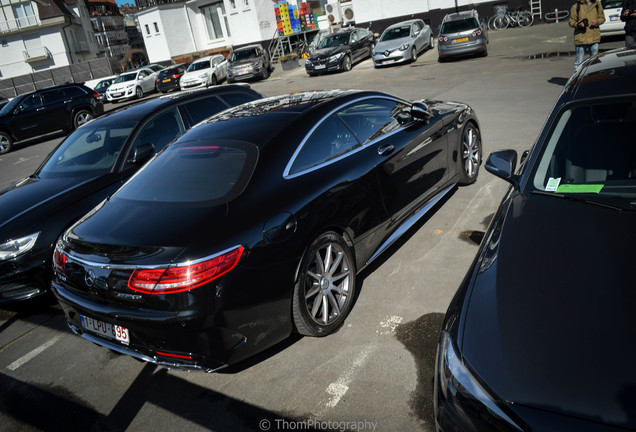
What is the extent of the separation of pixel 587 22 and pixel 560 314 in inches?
395

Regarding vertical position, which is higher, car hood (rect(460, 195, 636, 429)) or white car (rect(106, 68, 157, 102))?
white car (rect(106, 68, 157, 102))

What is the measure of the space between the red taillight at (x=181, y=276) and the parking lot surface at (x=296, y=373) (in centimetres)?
84

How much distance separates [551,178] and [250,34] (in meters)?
36.4

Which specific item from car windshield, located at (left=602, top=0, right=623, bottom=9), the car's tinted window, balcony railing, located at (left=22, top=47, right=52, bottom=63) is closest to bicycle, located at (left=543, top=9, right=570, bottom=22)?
car windshield, located at (left=602, top=0, right=623, bottom=9)

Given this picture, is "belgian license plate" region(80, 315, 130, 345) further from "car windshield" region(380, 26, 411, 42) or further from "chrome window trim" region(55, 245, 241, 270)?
"car windshield" region(380, 26, 411, 42)

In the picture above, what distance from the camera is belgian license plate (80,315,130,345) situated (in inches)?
119

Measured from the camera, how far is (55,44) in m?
56.9

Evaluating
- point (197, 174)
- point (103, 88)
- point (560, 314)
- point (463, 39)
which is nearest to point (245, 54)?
point (103, 88)

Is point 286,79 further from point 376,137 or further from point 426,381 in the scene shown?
point 426,381

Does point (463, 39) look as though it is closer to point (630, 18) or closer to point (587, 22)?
point (587, 22)

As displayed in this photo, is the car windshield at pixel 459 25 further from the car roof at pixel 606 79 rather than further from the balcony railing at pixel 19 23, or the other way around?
the balcony railing at pixel 19 23

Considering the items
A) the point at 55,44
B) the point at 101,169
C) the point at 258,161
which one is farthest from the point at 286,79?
the point at 55,44

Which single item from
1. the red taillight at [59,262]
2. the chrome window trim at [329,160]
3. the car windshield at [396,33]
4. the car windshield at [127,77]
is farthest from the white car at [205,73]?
the red taillight at [59,262]

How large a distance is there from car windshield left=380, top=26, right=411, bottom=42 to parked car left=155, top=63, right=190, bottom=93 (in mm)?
11792
